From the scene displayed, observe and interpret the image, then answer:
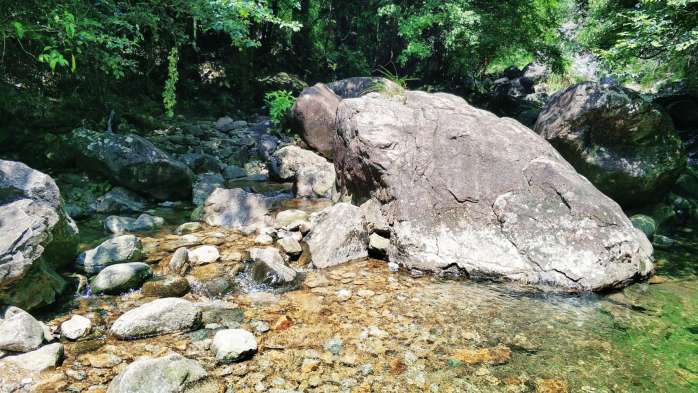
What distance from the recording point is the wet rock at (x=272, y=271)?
4.38 m

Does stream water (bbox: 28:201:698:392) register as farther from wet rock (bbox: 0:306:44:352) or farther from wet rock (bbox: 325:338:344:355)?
wet rock (bbox: 0:306:44:352)

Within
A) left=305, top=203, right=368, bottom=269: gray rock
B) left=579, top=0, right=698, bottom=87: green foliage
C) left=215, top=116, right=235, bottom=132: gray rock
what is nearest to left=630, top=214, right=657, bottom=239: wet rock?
left=579, top=0, right=698, bottom=87: green foliage

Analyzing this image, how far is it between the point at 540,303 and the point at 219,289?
9.66 ft

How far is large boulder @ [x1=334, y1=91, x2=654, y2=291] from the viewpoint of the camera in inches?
177

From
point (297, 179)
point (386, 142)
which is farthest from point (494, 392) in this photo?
point (297, 179)

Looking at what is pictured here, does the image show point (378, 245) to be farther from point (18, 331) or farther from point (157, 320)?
point (18, 331)

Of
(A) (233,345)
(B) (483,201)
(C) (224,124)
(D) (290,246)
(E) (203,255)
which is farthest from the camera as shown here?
(C) (224,124)

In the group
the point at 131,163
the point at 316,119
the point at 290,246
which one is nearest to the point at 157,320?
the point at 290,246

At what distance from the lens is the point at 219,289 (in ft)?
13.9

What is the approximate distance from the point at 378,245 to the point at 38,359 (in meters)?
3.25

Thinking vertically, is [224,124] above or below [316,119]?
below

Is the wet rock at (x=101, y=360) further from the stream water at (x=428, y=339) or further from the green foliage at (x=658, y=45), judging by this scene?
the green foliage at (x=658, y=45)

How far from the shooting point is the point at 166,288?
414 cm

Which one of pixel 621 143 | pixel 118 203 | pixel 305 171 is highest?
pixel 621 143
